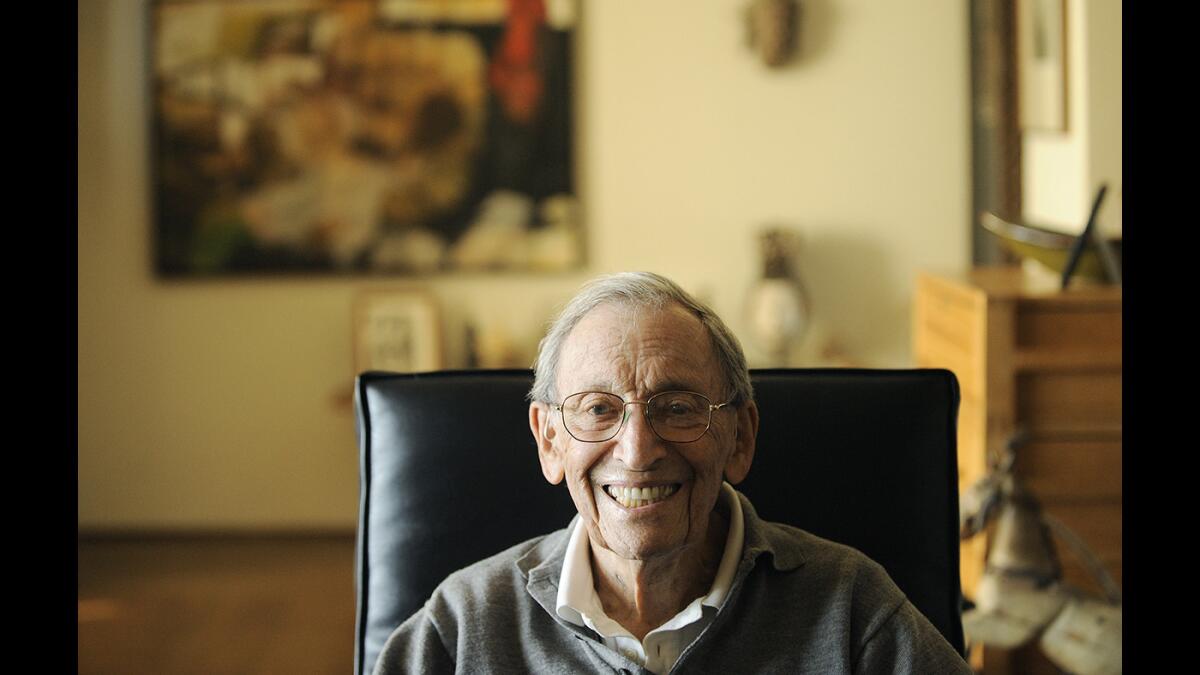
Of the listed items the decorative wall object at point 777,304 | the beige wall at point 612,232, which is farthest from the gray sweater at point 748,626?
the beige wall at point 612,232

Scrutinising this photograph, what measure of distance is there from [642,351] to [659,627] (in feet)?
1.03

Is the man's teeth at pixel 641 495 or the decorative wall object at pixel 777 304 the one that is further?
the decorative wall object at pixel 777 304

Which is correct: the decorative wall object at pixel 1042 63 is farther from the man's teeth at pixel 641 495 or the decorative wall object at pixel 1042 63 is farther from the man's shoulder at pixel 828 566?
the man's teeth at pixel 641 495

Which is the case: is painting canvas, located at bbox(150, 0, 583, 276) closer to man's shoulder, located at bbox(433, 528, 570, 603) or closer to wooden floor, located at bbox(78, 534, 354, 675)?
wooden floor, located at bbox(78, 534, 354, 675)

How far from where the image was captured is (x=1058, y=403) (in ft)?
8.98

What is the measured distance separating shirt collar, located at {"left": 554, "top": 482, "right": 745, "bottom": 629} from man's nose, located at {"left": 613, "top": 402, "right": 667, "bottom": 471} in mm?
137

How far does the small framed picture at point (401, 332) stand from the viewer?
444 centimetres

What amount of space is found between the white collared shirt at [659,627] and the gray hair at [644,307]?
181 mm

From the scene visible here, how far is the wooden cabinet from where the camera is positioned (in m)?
2.71

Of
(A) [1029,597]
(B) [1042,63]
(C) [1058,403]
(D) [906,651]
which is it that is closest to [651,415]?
(D) [906,651]

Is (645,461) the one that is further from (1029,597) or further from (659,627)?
(1029,597)
